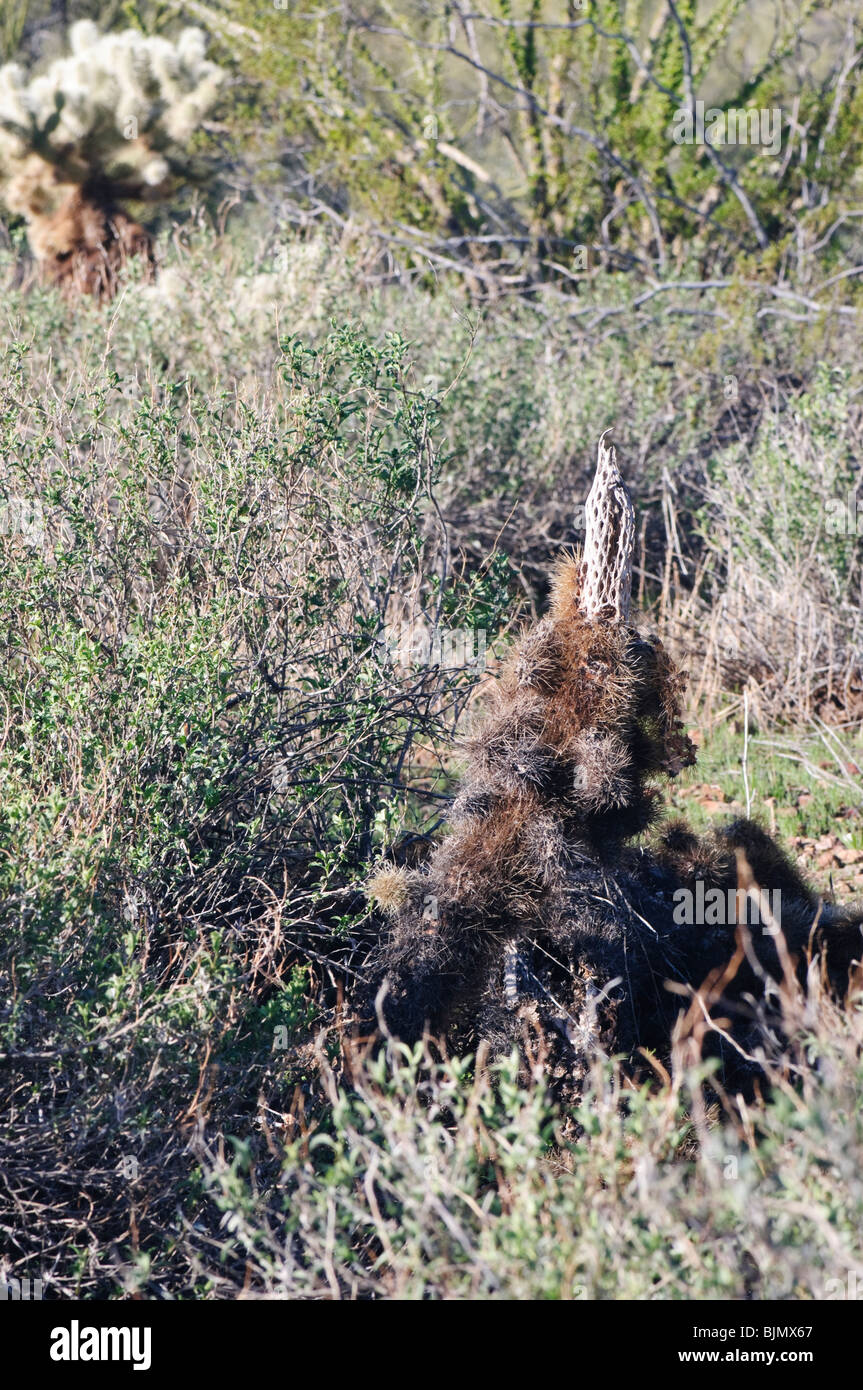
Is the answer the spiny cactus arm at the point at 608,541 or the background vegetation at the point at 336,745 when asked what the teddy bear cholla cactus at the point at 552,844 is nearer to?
the spiny cactus arm at the point at 608,541

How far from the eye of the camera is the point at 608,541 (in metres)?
3.94

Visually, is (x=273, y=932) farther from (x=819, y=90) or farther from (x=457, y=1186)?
(x=819, y=90)

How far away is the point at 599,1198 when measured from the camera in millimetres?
2732

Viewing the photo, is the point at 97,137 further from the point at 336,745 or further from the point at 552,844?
the point at 552,844

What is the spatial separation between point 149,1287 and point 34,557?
247 centimetres

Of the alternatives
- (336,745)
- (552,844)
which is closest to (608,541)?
(552,844)

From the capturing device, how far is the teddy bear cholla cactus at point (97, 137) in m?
12.6

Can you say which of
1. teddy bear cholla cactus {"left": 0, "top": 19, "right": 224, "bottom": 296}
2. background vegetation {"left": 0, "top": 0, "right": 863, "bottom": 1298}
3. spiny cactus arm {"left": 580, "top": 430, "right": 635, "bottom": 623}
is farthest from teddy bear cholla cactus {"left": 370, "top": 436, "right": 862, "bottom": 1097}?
teddy bear cholla cactus {"left": 0, "top": 19, "right": 224, "bottom": 296}

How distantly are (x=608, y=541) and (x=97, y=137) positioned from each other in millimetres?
11117

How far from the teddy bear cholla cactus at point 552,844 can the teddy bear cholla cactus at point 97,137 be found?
9.45 metres

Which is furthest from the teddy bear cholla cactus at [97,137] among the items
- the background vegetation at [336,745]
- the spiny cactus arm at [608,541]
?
the spiny cactus arm at [608,541]

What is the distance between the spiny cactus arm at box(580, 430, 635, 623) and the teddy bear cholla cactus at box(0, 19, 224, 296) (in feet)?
30.8

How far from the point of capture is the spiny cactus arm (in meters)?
3.87

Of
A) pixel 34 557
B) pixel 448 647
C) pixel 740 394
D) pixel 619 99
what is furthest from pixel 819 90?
pixel 34 557
